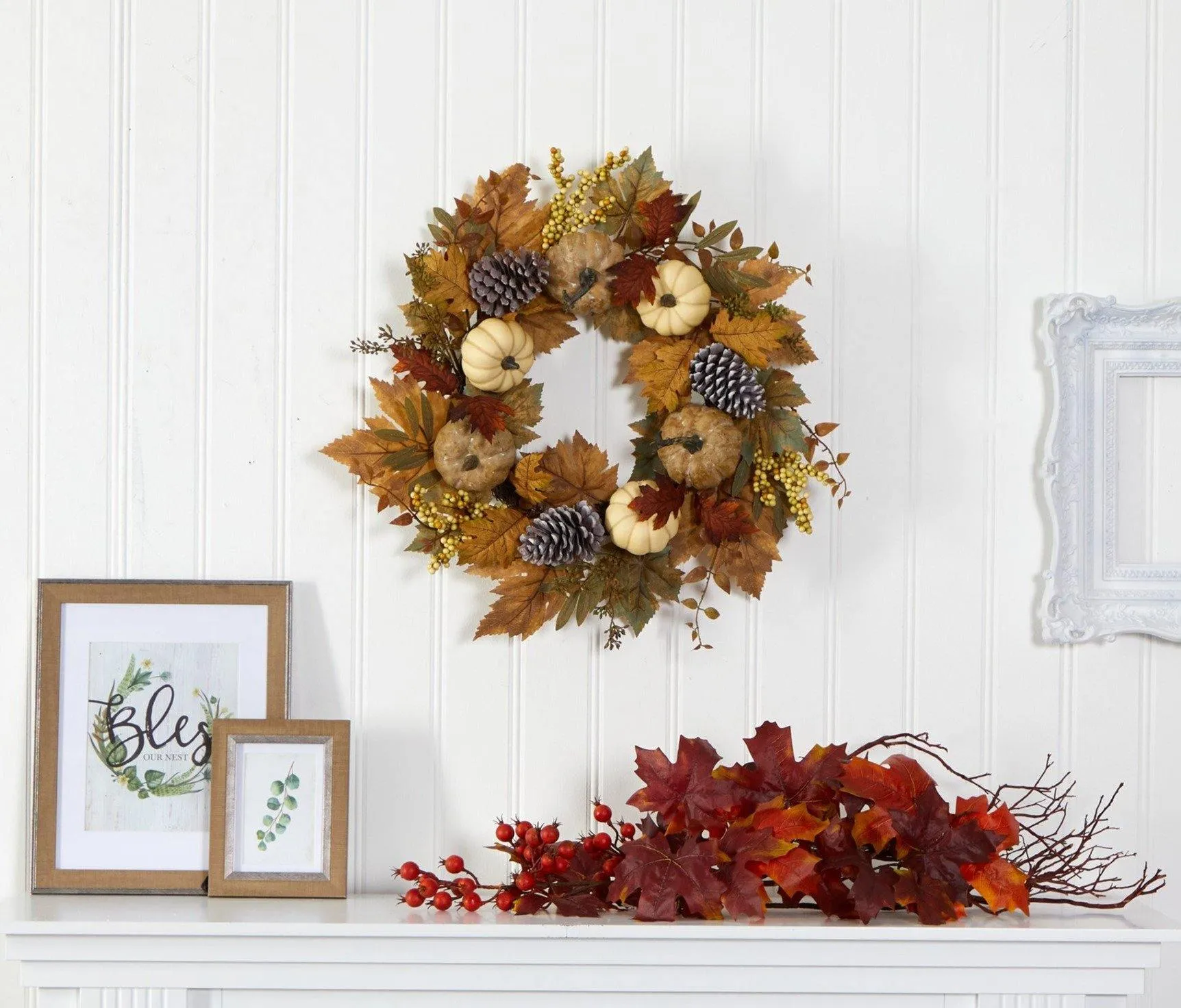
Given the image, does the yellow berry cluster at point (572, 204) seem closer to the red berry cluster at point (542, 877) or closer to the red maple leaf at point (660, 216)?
the red maple leaf at point (660, 216)

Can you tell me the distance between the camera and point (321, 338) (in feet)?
3.66

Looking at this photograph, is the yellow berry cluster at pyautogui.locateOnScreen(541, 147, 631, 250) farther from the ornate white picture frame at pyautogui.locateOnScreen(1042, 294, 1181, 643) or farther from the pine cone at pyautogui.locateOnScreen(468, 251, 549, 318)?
the ornate white picture frame at pyautogui.locateOnScreen(1042, 294, 1181, 643)

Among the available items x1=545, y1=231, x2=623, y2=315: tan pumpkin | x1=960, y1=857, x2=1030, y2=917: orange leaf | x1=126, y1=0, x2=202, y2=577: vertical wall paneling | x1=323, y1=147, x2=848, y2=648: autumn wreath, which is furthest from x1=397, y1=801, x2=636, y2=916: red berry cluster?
x1=545, y1=231, x2=623, y2=315: tan pumpkin

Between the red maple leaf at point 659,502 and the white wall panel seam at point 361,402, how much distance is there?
31 centimetres

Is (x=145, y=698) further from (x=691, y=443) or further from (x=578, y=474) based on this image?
(x=691, y=443)

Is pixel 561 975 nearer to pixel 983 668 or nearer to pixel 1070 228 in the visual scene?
pixel 983 668

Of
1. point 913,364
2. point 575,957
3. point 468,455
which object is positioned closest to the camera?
point 575,957

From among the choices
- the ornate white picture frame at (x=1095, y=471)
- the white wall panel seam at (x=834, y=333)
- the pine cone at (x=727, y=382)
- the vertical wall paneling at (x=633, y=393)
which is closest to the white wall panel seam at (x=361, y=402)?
the vertical wall paneling at (x=633, y=393)

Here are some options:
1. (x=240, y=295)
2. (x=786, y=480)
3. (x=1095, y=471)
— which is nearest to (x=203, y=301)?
(x=240, y=295)

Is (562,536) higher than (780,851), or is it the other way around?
(562,536)

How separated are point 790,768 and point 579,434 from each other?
411 millimetres

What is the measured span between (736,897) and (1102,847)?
0.47m

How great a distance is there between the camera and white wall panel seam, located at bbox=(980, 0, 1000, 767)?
1.13 metres

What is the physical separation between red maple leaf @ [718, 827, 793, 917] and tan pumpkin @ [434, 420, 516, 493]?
429 mm
